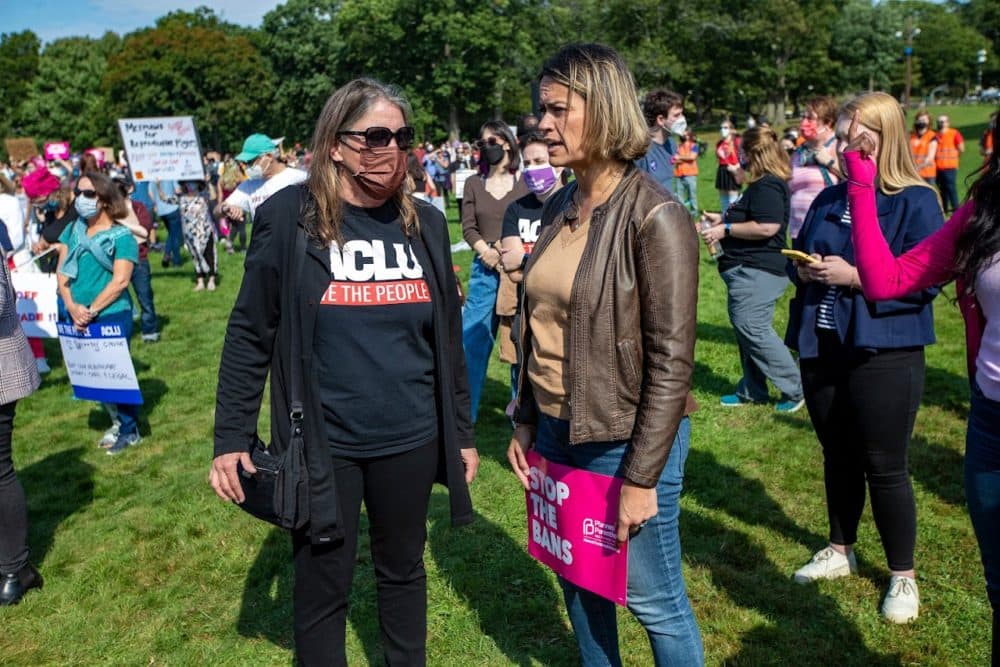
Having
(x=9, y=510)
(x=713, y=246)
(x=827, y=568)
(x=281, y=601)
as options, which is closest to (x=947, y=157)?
(x=713, y=246)

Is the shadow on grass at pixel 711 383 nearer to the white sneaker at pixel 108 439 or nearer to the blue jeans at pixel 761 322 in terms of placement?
the blue jeans at pixel 761 322

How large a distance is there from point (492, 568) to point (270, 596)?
1112 millimetres

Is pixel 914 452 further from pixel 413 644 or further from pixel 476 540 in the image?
pixel 413 644

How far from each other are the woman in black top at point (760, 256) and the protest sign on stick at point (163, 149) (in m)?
10.1

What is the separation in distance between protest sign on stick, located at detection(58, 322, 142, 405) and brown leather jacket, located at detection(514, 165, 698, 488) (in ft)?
15.4

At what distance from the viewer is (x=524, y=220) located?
5.04 meters

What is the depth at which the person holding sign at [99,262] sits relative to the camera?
5.94 metres

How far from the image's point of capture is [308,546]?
2.64 metres

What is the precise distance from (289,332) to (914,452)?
451 cm

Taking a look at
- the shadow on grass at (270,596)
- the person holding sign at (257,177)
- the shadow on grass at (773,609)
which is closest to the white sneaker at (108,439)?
the person holding sign at (257,177)

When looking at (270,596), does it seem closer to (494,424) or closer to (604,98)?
(494,424)

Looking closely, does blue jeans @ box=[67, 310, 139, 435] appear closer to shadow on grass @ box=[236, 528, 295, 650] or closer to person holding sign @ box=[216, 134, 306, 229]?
person holding sign @ box=[216, 134, 306, 229]

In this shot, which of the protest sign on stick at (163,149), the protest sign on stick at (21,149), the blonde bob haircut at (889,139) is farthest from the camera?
the protest sign on stick at (21,149)

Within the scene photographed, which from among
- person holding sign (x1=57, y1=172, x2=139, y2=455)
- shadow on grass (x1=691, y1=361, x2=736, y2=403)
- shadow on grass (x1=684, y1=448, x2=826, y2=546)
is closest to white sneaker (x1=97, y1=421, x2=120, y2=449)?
person holding sign (x1=57, y1=172, x2=139, y2=455)
